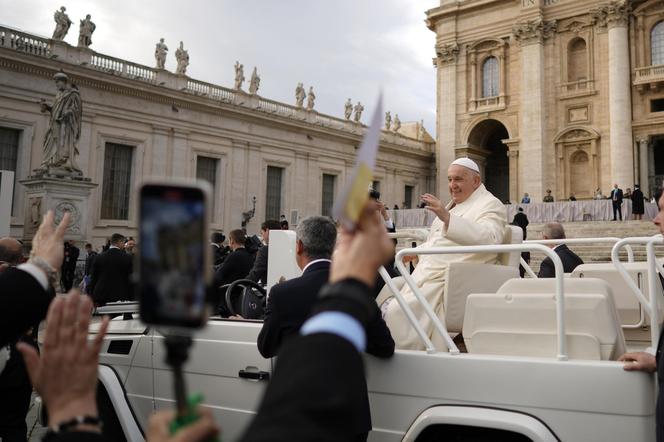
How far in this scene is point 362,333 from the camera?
1.08 metres

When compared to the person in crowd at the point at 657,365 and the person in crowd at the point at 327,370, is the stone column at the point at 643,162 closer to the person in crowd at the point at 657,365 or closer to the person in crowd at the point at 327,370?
the person in crowd at the point at 657,365

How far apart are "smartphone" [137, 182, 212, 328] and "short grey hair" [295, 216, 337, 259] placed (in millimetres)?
2142

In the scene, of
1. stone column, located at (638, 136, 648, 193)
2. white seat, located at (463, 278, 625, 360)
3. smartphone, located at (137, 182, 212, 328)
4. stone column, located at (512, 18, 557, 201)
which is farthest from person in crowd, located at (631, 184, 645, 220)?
smartphone, located at (137, 182, 212, 328)

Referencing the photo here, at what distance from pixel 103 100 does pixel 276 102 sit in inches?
433

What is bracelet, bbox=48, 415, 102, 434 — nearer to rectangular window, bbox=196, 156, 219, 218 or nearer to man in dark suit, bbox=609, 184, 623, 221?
man in dark suit, bbox=609, 184, 623, 221

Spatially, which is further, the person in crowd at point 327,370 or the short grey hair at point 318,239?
the short grey hair at point 318,239

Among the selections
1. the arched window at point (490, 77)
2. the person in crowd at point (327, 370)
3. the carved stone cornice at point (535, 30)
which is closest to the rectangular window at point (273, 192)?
the arched window at point (490, 77)

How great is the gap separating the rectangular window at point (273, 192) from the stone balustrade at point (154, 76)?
3446 millimetres

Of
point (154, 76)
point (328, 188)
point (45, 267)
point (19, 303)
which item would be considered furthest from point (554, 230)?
point (328, 188)

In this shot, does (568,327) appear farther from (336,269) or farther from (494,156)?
(494,156)

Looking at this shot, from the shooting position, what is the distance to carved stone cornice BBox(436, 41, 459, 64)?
127 ft

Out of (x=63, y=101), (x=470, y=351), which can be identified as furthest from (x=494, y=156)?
(x=470, y=351)

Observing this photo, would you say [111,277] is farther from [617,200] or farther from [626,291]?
[617,200]

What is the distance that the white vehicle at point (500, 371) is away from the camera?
235 cm
